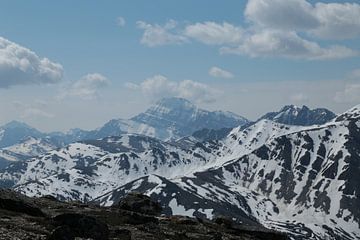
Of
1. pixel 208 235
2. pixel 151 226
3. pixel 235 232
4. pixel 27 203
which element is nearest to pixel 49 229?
pixel 27 203

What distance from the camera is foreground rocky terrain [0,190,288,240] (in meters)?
46.0

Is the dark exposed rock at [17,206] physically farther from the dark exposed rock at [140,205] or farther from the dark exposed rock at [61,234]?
the dark exposed rock at [140,205]

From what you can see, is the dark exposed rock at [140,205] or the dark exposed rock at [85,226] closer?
the dark exposed rock at [85,226]

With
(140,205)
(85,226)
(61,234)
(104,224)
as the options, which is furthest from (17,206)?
(140,205)

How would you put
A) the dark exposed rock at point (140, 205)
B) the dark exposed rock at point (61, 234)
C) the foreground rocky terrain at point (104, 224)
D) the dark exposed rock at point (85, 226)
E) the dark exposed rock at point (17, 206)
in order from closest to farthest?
the dark exposed rock at point (61, 234), the foreground rocky terrain at point (104, 224), the dark exposed rock at point (85, 226), the dark exposed rock at point (17, 206), the dark exposed rock at point (140, 205)

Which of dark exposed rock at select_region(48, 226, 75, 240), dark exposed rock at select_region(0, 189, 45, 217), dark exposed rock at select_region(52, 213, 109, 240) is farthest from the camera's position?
dark exposed rock at select_region(0, 189, 45, 217)

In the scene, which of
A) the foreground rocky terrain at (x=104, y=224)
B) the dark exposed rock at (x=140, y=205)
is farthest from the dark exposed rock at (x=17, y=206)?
the dark exposed rock at (x=140, y=205)

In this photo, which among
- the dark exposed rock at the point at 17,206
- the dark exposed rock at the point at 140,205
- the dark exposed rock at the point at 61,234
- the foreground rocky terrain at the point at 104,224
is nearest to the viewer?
the dark exposed rock at the point at 61,234

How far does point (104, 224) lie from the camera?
49.7m

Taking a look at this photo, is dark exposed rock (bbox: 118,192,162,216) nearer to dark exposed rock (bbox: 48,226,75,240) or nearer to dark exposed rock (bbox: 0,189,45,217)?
dark exposed rock (bbox: 0,189,45,217)

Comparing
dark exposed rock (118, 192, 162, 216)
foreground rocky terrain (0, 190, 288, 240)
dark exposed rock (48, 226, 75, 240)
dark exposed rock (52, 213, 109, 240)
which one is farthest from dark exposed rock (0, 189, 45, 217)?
dark exposed rock (118, 192, 162, 216)

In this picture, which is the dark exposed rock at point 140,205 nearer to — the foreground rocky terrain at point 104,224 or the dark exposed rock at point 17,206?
the foreground rocky terrain at point 104,224

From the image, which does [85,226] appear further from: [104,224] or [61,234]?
[61,234]

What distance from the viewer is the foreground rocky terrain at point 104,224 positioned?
151 ft
